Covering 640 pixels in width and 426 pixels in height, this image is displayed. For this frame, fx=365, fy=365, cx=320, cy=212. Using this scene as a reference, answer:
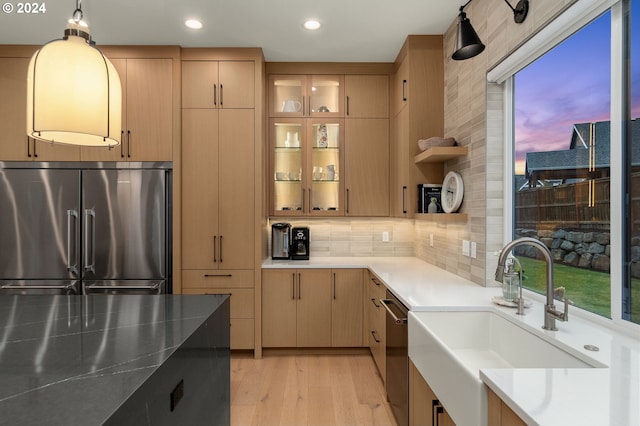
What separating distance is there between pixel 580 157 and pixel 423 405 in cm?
139

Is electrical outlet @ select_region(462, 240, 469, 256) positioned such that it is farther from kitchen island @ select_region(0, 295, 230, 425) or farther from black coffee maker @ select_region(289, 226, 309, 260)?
kitchen island @ select_region(0, 295, 230, 425)

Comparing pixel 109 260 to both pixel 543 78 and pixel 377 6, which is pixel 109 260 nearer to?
pixel 377 6

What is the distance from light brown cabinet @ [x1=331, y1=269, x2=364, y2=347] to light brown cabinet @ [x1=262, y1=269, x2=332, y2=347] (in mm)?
65

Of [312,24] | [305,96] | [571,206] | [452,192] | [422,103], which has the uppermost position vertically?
[312,24]

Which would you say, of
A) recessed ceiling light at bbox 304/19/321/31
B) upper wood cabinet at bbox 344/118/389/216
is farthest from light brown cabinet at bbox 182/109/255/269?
upper wood cabinet at bbox 344/118/389/216

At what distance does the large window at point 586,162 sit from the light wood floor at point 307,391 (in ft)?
4.48

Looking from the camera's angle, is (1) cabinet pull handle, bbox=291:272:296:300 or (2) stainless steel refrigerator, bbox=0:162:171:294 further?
(1) cabinet pull handle, bbox=291:272:296:300

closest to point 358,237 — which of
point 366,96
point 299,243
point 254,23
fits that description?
point 299,243

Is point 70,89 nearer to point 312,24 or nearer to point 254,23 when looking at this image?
point 254,23

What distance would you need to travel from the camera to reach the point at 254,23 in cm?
288

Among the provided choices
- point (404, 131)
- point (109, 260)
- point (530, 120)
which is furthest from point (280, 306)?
point (530, 120)

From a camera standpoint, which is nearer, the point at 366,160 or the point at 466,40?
the point at 466,40

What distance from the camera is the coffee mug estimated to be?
3678 mm

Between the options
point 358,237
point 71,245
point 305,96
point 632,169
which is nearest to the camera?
point 632,169
